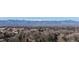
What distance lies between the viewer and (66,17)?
2162 mm
